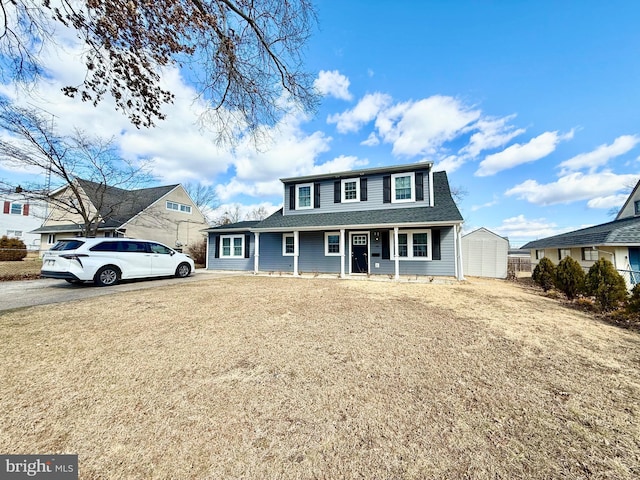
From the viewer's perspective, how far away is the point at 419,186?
1205 centimetres

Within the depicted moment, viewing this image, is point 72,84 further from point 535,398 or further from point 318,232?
point 318,232

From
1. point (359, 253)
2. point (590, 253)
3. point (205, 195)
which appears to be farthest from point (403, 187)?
point (205, 195)

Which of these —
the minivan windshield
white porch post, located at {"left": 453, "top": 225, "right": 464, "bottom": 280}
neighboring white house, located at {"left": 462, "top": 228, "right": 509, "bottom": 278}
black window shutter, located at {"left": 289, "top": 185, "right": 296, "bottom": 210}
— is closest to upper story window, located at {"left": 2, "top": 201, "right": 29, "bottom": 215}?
the minivan windshield

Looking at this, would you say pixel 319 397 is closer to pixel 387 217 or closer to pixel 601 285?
pixel 601 285

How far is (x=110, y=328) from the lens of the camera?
410 cm

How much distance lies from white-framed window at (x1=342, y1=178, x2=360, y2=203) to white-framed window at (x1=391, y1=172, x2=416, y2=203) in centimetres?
172

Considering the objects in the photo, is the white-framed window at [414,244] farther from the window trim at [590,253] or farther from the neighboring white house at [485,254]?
the window trim at [590,253]

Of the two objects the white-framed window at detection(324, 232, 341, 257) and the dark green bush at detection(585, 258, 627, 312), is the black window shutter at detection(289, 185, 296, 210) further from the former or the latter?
the dark green bush at detection(585, 258, 627, 312)

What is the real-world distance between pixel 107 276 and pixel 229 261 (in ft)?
21.0

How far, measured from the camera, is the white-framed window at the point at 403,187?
12.1 m

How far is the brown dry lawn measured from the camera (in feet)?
5.52

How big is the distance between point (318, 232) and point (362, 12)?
8528 millimetres

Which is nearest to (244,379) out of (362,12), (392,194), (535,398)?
(535,398)

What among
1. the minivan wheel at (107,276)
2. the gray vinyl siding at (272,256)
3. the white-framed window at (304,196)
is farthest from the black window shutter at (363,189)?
the minivan wheel at (107,276)
